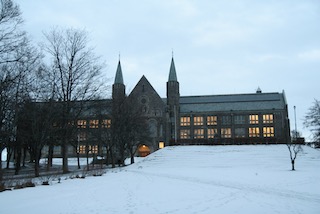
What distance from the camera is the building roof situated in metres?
71.4

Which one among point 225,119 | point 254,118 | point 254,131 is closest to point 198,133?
point 225,119

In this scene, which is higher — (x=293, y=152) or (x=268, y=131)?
(x=268, y=131)

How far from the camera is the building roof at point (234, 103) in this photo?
234 ft

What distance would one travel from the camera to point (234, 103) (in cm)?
7400

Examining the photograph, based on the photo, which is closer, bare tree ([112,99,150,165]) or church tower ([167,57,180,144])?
bare tree ([112,99,150,165])

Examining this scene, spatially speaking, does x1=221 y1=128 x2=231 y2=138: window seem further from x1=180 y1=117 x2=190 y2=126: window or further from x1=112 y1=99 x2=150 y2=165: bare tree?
x1=112 y1=99 x2=150 y2=165: bare tree

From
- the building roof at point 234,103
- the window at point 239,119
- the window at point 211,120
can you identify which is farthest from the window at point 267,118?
the window at point 211,120

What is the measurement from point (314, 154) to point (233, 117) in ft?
99.1

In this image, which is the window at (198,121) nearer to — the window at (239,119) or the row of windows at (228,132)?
the row of windows at (228,132)

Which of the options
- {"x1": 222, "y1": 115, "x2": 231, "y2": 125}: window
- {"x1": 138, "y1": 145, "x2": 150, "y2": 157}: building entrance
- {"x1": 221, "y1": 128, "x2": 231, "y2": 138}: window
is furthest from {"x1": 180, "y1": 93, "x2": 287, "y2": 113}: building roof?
{"x1": 138, "y1": 145, "x2": 150, "y2": 157}: building entrance

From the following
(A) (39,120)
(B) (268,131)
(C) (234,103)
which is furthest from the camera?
(C) (234,103)

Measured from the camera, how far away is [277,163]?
119 ft

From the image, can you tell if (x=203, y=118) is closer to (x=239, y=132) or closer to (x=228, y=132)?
(x=228, y=132)

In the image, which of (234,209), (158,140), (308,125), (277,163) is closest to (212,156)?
(277,163)
